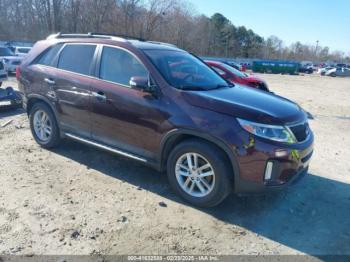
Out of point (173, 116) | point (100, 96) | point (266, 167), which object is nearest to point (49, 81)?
point (100, 96)

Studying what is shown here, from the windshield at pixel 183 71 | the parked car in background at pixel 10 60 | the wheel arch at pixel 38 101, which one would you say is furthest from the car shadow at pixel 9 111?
the parked car in background at pixel 10 60

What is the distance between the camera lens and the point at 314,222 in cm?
398

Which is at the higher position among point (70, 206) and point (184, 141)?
point (184, 141)

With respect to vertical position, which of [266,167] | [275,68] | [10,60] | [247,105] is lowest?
[275,68]

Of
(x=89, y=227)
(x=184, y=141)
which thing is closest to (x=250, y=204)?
(x=184, y=141)

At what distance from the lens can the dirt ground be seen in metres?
3.40

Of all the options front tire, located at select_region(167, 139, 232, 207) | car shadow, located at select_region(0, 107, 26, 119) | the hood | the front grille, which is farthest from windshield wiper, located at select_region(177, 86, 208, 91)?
car shadow, located at select_region(0, 107, 26, 119)

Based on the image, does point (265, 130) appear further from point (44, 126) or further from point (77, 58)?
point (44, 126)

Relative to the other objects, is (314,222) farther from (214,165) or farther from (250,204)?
(214,165)

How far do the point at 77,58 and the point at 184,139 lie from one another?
7.46 feet

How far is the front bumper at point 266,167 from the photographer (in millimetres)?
3645

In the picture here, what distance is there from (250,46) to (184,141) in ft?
316

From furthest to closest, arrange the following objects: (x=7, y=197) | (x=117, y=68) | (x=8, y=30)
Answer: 1. (x=8, y=30)
2. (x=117, y=68)
3. (x=7, y=197)

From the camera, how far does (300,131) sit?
4094mm
